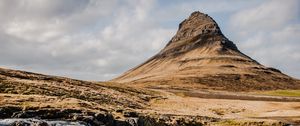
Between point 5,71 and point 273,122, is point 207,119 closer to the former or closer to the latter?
point 273,122

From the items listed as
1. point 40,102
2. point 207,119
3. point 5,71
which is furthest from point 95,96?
point 40,102

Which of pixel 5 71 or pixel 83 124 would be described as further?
pixel 5 71

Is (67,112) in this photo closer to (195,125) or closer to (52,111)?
(52,111)

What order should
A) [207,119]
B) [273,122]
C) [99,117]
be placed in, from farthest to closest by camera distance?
[207,119] → [273,122] → [99,117]

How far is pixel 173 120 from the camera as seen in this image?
57906 millimetres

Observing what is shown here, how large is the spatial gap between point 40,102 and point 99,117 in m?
7.71

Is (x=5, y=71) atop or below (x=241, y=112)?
atop

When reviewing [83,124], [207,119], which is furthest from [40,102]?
[207,119]

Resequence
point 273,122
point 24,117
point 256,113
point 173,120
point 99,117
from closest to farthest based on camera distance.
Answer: point 24,117, point 99,117, point 173,120, point 273,122, point 256,113

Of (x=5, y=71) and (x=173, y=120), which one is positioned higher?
(x=5, y=71)

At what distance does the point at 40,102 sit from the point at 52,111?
6.27m

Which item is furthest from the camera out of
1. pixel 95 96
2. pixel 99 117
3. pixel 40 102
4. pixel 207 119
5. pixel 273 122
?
pixel 95 96

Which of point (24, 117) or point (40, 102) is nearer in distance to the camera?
point (24, 117)

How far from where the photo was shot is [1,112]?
40.8 m
